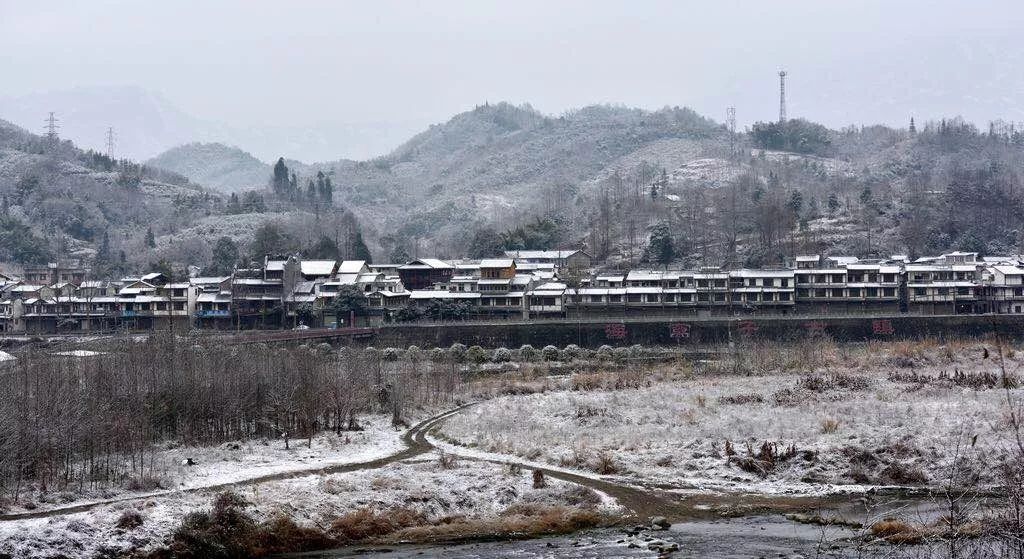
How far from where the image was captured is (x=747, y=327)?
74.7 metres

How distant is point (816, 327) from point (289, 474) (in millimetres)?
49821

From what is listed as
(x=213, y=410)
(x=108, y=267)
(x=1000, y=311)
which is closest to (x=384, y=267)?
(x=108, y=267)

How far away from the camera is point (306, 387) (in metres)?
41.6

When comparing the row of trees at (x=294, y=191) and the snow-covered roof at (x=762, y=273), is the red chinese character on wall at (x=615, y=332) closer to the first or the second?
the snow-covered roof at (x=762, y=273)

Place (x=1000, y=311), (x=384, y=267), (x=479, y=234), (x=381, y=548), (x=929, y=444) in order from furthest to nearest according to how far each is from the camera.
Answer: (x=479, y=234)
(x=384, y=267)
(x=1000, y=311)
(x=929, y=444)
(x=381, y=548)

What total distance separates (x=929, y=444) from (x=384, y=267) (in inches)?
2827

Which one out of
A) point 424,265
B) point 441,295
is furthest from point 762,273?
point 424,265

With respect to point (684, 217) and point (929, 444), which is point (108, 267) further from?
point (929, 444)

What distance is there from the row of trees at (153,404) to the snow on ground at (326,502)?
13.2 feet

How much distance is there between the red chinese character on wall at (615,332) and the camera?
249 ft

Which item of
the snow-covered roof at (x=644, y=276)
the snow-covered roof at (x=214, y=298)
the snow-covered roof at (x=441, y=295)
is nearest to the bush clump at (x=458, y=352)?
the snow-covered roof at (x=441, y=295)

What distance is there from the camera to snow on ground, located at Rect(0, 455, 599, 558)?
24.5m

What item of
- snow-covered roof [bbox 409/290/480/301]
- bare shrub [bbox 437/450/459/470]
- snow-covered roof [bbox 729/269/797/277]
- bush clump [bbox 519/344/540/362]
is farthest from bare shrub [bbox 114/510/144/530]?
snow-covered roof [bbox 729/269/797/277]

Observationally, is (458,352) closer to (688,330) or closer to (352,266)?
(688,330)
